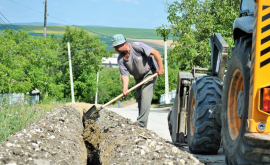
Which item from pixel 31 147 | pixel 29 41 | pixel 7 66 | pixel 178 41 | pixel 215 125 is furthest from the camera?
pixel 29 41

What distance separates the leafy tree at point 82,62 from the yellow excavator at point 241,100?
5056 cm

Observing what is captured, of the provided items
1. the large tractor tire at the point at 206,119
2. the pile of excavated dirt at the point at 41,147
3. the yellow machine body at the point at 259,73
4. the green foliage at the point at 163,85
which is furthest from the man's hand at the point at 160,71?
the green foliage at the point at 163,85

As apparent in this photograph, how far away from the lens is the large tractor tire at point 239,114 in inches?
159

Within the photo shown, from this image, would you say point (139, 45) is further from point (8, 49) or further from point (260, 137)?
point (8, 49)

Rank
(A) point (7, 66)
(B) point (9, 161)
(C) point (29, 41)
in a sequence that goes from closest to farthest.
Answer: (B) point (9, 161), (A) point (7, 66), (C) point (29, 41)

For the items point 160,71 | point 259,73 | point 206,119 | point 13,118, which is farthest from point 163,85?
point 259,73

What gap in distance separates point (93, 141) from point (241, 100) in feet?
14.5

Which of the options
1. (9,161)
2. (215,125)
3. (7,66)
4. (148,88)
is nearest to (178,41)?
(7,66)

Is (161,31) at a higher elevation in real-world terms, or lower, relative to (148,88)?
higher

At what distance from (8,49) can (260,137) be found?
2167 centimetres

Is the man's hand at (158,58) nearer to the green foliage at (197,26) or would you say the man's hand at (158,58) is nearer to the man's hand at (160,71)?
the man's hand at (160,71)

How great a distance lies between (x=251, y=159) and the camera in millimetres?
4062

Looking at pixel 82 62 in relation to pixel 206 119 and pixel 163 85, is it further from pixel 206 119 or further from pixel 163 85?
pixel 206 119

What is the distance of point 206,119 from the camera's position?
20.2 ft
